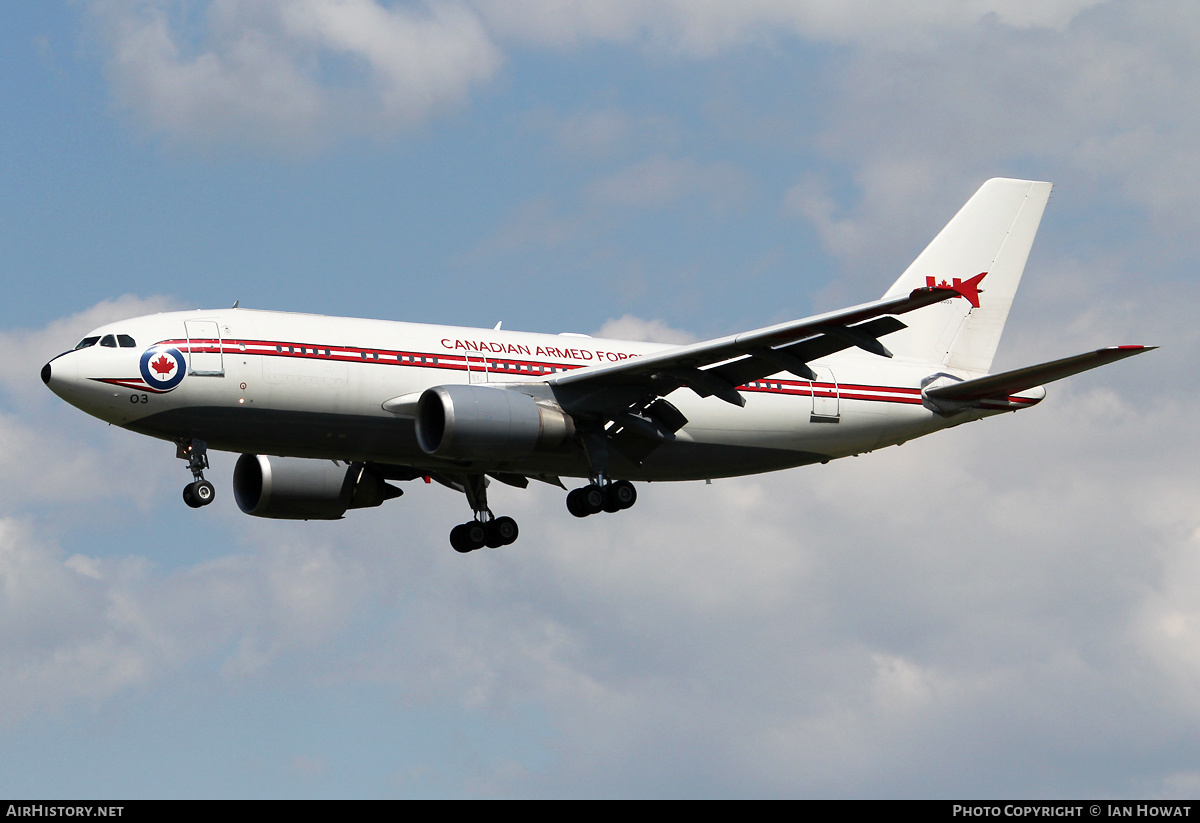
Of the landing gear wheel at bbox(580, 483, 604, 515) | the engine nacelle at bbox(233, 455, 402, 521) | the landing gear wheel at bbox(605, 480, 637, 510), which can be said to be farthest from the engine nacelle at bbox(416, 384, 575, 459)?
the engine nacelle at bbox(233, 455, 402, 521)

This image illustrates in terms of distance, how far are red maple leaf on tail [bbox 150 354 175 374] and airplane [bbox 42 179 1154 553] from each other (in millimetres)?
→ 43

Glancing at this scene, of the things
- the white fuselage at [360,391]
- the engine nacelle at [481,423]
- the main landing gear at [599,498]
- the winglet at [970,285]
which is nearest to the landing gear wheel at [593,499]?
the main landing gear at [599,498]

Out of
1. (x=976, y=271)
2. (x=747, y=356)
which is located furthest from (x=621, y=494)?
(x=976, y=271)

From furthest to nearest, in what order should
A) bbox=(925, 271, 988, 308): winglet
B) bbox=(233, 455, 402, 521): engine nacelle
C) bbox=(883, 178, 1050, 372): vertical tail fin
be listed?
1. bbox=(925, 271, 988, 308): winglet
2. bbox=(883, 178, 1050, 372): vertical tail fin
3. bbox=(233, 455, 402, 521): engine nacelle

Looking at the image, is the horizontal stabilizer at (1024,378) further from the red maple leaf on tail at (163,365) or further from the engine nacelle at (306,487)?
the red maple leaf on tail at (163,365)

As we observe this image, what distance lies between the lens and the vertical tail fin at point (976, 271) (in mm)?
44312

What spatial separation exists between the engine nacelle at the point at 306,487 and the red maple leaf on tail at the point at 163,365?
7.79 m

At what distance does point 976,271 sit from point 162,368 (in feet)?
76.4

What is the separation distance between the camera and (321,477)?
42406 mm

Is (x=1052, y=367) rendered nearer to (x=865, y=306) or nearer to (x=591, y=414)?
(x=865, y=306)

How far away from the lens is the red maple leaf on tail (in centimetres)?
3472

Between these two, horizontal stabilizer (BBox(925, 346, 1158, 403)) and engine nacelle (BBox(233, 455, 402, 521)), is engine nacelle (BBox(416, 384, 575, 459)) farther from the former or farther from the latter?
horizontal stabilizer (BBox(925, 346, 1158, 403))
